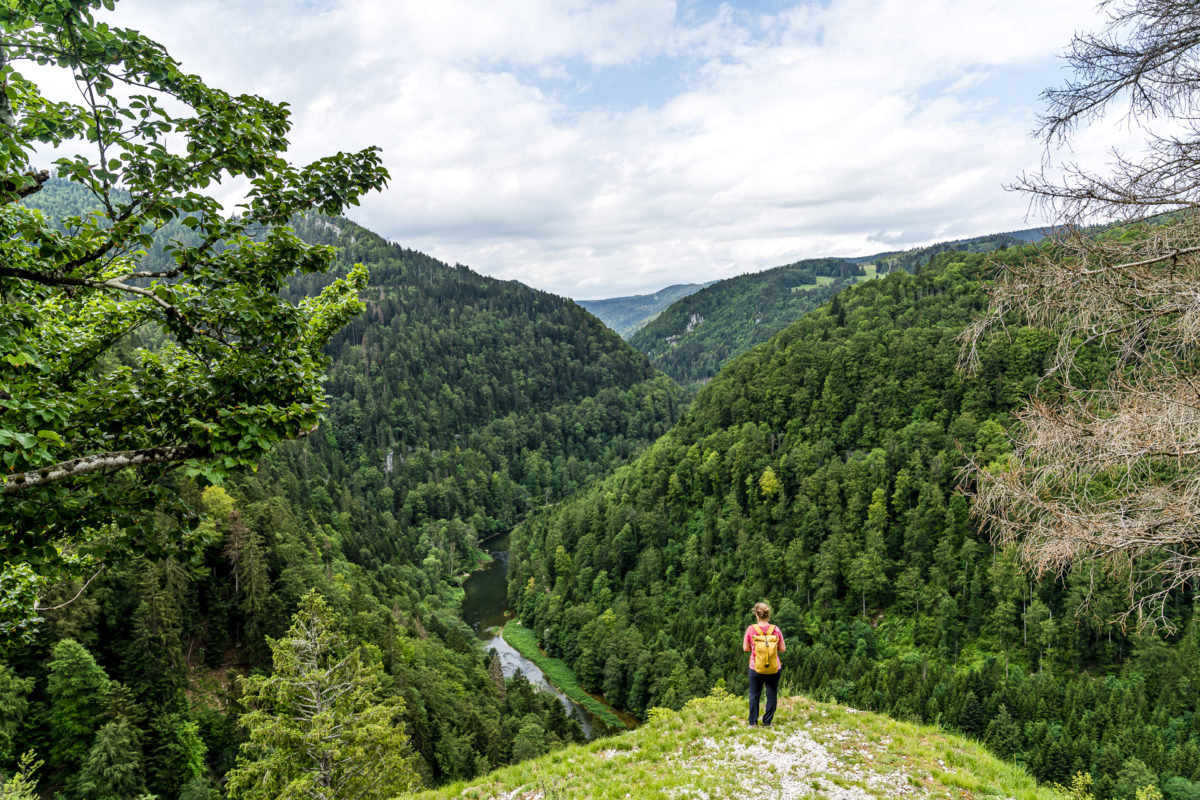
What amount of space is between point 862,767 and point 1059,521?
660 cm

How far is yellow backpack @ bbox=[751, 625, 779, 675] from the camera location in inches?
399

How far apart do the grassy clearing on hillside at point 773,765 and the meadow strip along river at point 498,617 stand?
4370cm

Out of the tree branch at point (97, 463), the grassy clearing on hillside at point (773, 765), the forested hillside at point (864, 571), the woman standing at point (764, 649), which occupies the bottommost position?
the forested hillside at point (864, 571)

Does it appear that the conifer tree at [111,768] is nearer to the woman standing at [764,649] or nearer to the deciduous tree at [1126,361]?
the woman standing at [764,649]

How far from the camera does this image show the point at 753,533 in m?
73.4

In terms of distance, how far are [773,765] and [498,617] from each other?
249ft

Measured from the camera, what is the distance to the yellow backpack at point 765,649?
33.2 feet

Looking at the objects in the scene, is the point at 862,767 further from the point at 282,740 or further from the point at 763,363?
the point at 763,363

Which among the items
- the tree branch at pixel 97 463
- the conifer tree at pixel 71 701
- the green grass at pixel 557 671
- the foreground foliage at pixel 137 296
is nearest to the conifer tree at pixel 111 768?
the conifer tree at pixel 71 701

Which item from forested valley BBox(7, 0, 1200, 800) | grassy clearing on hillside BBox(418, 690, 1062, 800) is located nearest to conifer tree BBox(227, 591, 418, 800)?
forested valley BBox(7, 0, 1200, 800)

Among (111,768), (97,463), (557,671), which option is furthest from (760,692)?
(557,671)

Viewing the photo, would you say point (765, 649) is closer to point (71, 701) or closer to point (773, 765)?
point (773, 765)

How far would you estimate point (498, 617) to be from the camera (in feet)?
259

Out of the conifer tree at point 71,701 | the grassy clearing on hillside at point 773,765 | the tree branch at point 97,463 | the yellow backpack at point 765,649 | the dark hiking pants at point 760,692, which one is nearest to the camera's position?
the tree branch at point 97,463
